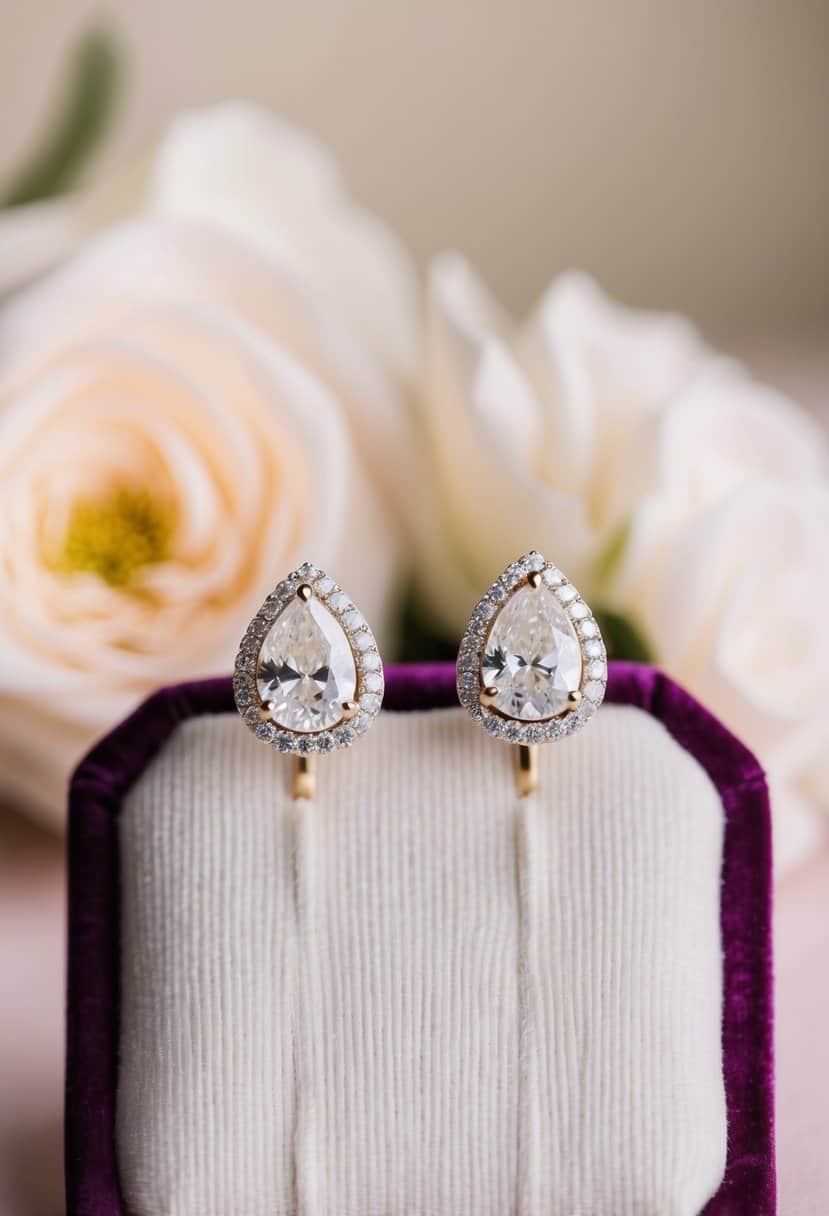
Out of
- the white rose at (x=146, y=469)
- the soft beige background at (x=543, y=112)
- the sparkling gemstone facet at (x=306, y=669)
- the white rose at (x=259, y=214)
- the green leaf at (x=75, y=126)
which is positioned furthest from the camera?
the soft beige background at (x=543, y=112)

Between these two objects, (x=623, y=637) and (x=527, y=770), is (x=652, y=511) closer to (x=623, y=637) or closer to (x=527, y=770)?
(x=623, y=637)

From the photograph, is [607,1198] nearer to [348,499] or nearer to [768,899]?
[768,899]

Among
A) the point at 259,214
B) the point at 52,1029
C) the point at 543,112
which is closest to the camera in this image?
the point at 52,1029

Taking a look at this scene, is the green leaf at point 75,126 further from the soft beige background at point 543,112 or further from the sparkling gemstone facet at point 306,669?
the sparkling gemstone facet at point 306,669

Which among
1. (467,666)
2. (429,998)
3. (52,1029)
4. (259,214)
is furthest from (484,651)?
(259,214)

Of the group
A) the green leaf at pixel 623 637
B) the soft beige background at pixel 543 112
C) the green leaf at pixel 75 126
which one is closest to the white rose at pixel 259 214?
the green leaf at pixel 75 126

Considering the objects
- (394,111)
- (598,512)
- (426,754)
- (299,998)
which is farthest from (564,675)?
(394,111)

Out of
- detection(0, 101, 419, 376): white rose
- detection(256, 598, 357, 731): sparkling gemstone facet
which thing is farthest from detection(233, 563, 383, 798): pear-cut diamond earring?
detection(0, 101, 419, 376): white rose
